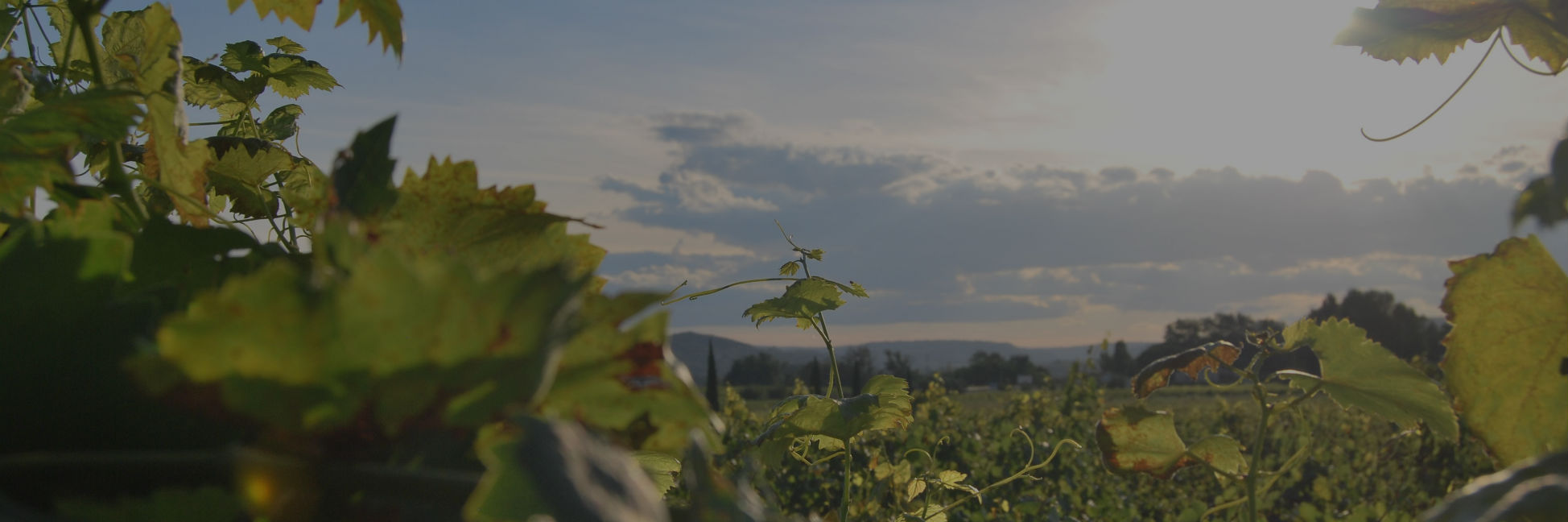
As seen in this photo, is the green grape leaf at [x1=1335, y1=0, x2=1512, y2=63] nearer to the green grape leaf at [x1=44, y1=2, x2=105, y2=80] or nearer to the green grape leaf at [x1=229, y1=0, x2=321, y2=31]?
the green grape leaf at [x1=229, y1=0, x2=321, y2=31]

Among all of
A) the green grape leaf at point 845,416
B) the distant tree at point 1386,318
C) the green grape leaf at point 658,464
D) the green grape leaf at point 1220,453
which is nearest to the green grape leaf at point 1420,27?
the green grape leaf at point 1220,453

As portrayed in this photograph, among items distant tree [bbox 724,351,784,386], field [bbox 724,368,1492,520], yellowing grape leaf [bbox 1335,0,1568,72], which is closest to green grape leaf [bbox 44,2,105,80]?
yellowing grape leaf [bbox 1335,0,1568,72]

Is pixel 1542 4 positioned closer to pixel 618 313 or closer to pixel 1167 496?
pixel 618 313

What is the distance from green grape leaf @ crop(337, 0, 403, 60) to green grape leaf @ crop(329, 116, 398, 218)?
45 cm

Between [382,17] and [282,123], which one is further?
[282,123]

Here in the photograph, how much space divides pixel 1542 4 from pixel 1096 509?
195 inches

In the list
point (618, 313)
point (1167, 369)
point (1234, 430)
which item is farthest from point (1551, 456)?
point (1234, 430)

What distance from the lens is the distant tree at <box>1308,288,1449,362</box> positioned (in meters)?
33.6

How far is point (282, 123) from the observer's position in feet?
7.81

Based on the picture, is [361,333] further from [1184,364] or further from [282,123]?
[282,123]

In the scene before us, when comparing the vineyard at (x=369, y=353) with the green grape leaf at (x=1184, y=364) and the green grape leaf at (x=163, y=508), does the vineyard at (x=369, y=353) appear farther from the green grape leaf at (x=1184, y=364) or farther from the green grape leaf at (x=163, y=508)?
the green grape leaf at (x=1184, y=364)

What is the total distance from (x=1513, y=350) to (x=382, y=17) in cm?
111

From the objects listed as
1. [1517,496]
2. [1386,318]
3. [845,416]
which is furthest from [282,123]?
[1386,318]

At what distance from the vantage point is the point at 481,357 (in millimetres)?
342
